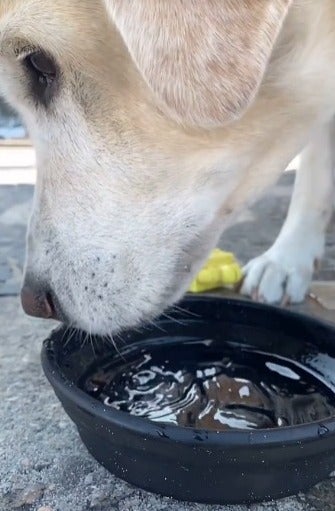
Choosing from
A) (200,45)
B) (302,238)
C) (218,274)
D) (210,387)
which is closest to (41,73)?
(200,45)

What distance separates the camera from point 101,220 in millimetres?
1238

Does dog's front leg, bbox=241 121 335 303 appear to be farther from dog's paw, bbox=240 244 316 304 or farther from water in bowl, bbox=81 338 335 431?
water in bowl, bbox=81 338 335 431

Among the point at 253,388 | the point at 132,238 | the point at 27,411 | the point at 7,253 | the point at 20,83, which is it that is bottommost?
the point at 7,253

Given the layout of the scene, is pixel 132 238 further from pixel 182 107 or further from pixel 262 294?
pixel 262 294

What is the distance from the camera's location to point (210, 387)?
1340 mm

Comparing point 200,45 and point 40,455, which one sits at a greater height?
point 200,45

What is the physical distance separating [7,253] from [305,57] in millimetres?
1204

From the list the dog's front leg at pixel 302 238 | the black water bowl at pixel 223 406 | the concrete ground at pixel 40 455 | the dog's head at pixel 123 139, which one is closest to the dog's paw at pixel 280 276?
the dog's front leg at pixel 302 238

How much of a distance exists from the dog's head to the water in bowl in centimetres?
11

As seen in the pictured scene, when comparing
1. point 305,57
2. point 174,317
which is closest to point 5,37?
point 305,57

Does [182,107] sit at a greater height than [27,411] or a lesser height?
greater

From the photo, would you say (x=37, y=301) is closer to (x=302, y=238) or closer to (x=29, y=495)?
(x=29, y=495)

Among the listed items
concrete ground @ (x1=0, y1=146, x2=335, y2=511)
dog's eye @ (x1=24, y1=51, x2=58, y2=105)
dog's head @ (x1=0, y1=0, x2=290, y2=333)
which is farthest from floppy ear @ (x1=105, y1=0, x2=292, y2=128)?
concrete ground @ (x1=0, y1=146, x2=335, y2=511)

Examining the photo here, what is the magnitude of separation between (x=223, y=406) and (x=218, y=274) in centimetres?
68
